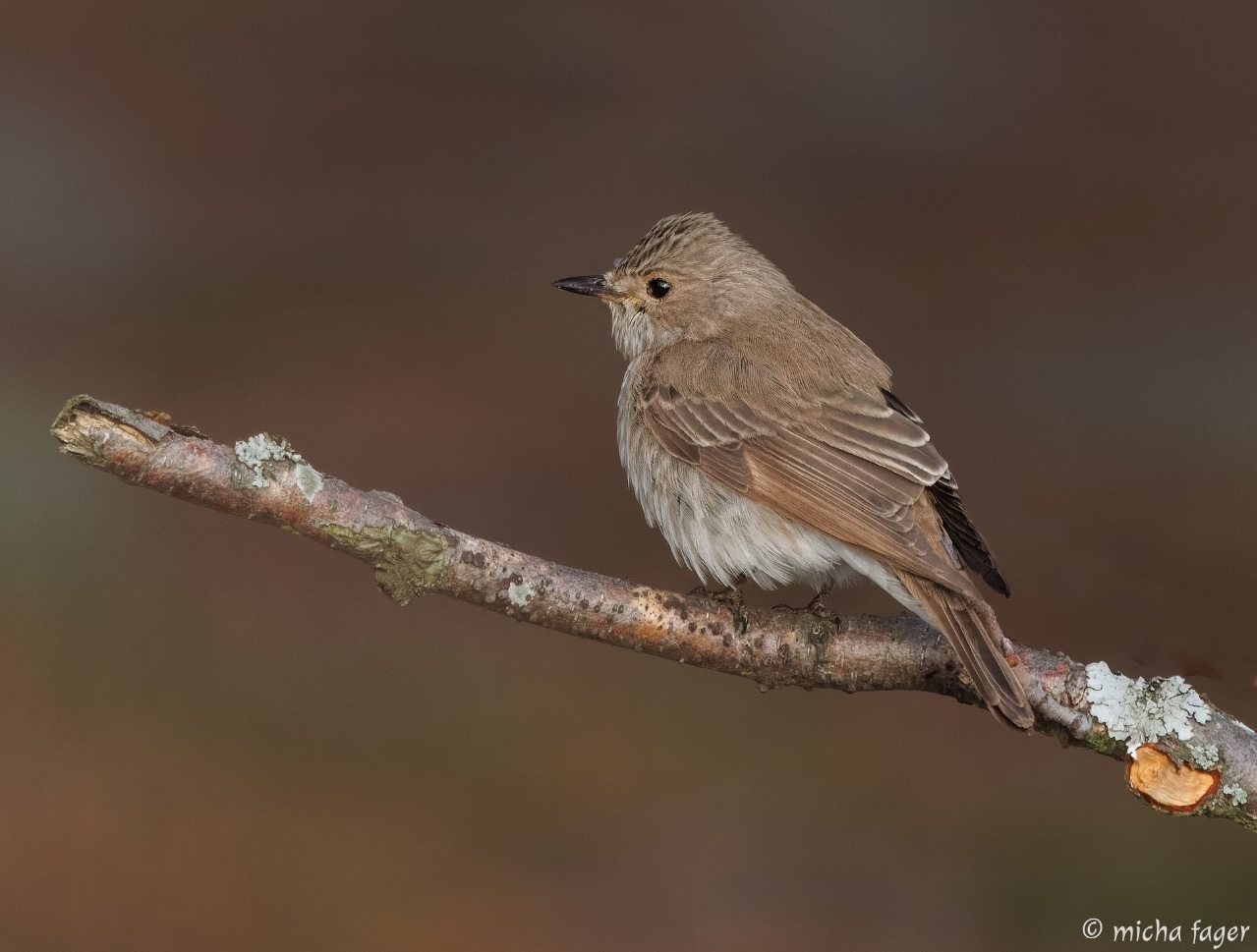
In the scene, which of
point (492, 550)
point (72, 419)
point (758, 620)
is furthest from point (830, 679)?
point (72, 419)

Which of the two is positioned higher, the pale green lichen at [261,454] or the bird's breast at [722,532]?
the bird's breast at [722,532]

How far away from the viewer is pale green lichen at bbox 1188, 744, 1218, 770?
3334 millimetres

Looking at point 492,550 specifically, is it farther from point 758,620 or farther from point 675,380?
point 675,380

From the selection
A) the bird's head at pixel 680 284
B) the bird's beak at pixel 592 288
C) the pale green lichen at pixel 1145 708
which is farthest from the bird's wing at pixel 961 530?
the bird's beak at pixel 592 288

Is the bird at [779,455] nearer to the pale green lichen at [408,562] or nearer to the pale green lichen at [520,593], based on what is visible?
the pale green lichen at [520,593]

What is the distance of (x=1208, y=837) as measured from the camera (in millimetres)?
6344

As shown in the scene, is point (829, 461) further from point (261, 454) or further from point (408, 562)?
point (261, 454)

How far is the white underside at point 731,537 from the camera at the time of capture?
418 cm

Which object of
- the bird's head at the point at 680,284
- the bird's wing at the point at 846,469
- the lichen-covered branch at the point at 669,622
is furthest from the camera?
the bird's head at the point at 680,284

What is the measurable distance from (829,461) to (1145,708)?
1.27m

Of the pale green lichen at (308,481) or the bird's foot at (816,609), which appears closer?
the pale green lichen at (308,481)

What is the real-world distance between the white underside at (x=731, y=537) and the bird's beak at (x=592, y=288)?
0.82m

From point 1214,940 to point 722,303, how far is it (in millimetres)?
3166

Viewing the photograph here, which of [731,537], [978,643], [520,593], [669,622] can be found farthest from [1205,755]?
[520,593]
